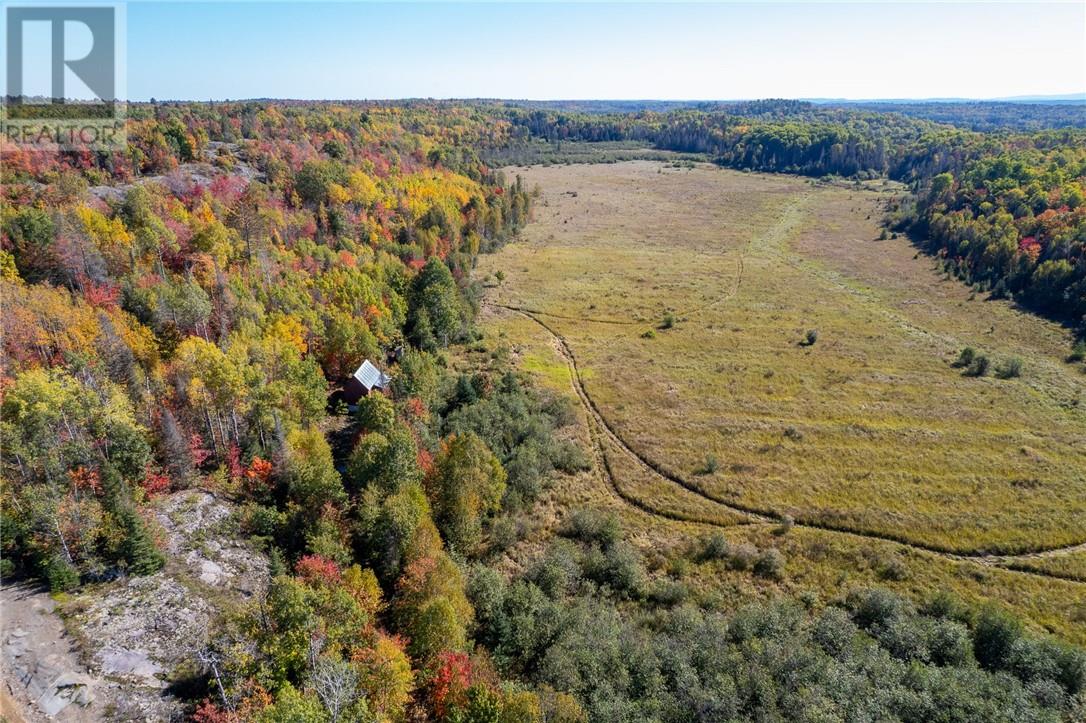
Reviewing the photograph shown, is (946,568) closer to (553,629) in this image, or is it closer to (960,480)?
(960,480)

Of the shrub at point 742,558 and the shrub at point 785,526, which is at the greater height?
the shrub at point 785,526

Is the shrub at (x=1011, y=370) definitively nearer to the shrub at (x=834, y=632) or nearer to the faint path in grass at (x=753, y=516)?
the faint path in grass at (x=753, y=516)

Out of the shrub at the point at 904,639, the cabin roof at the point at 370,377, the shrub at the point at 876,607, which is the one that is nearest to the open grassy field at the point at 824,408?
the shrub at the point at 876,607

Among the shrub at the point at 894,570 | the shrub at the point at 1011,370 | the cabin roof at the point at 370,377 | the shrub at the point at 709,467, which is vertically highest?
the shrub at the point at 1011,370

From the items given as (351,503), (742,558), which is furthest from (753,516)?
(351,503)

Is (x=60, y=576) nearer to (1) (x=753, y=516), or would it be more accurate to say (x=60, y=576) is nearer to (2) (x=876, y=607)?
(1) (x=753, y=516)

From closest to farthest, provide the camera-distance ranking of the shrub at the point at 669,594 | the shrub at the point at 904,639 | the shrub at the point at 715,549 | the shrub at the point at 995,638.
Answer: the shrub at the point at 995,638
the shrub at the point at 904,639
the shrub at the point at 669,594
the shrub at the point at 715,549

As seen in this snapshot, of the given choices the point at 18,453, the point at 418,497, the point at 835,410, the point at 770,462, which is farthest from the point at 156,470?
the point at 835,410
